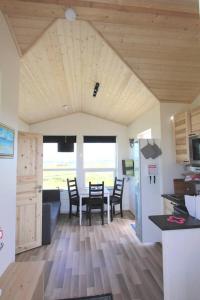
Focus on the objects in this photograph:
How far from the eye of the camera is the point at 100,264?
2971 millimetres

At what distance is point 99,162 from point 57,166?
1.29 meters

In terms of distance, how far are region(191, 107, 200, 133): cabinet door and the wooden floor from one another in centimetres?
207

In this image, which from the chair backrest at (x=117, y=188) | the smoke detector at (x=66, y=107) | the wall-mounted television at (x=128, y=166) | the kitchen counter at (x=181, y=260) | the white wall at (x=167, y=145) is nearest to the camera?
the kitchen counter at (x=181, y=260)

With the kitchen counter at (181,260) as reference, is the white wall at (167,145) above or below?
above

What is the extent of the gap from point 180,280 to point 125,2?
8.87 feet

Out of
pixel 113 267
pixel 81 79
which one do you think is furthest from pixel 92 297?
pixel 81 79

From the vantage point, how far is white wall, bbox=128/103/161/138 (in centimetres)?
387

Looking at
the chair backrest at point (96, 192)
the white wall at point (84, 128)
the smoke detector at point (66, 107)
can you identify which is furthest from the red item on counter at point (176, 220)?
the white wall at point (84, 128)

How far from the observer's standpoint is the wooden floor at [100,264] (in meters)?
Result: 2.36

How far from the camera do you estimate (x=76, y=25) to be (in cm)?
236

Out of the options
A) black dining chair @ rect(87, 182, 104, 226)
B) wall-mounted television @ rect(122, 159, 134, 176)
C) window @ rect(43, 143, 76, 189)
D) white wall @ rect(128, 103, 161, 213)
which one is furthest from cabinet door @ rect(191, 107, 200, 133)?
window @ rect(43, 143, 76, 189)

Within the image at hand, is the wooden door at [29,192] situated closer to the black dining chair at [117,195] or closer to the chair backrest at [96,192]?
the chair backrest at [96,192]

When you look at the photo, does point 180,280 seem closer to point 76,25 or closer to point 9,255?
point 9,255

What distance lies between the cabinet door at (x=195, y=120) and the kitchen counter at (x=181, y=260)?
5.43ft
